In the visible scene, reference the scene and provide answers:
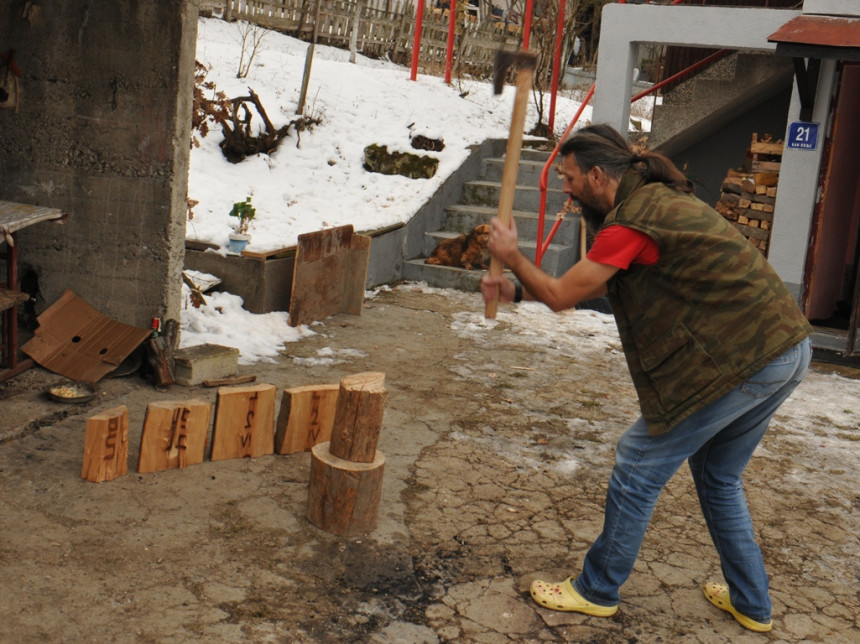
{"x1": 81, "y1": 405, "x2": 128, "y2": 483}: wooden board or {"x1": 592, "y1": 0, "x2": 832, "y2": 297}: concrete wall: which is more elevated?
{"x1": 592, "y1": 0, "x2": 832, "y2": 297}: concrete wall

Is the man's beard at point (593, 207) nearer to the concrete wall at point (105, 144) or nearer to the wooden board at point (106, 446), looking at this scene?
the wooden board at point (106, 446)

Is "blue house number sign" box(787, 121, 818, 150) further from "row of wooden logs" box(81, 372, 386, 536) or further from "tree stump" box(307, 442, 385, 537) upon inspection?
"tree stump" box(307, 442, 385, 537)

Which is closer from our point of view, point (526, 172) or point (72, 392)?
point (72, 392)

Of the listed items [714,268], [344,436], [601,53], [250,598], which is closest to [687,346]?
[714,268]

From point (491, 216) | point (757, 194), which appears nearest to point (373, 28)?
point (491, 216)

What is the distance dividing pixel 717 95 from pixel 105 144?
23.5 feet

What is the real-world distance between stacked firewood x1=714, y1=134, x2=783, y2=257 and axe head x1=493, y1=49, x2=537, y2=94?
6103 mm

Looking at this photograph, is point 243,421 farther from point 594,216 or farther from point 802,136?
point 802,136

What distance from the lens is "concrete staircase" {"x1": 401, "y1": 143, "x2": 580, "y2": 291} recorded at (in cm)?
1009

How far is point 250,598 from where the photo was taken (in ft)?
11.8

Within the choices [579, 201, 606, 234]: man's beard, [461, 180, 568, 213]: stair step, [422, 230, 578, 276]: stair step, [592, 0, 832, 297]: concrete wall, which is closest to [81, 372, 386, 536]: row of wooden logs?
[579, 201, 606, 234]: man's beard

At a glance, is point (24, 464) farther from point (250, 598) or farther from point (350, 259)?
point (350, 259)

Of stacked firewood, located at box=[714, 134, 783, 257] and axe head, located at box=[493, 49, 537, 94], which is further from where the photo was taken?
stacked firewood, located at box=[714, 134, 783, 257]

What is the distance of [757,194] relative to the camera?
31.3 ft
